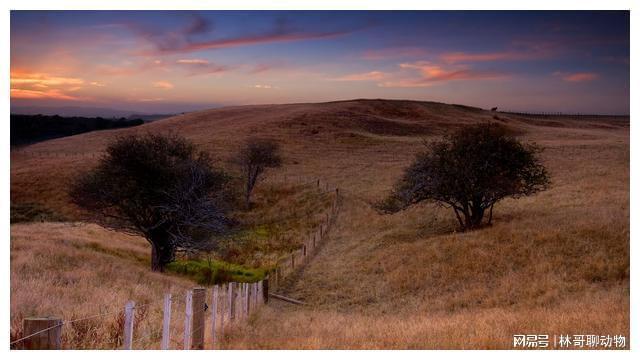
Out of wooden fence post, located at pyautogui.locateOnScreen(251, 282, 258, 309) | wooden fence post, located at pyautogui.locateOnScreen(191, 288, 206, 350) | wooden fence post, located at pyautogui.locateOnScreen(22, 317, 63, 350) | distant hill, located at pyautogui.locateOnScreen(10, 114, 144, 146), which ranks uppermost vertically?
distant hill, located at pyautogui.locateOnScreen(10, 114, 144, 146)

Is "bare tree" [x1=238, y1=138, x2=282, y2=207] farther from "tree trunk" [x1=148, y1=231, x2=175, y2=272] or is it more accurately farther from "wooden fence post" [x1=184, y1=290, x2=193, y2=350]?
"wooden fence post" [x1=184, y1=290, x2=193, y2=350]

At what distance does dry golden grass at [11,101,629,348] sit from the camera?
38.3 ft

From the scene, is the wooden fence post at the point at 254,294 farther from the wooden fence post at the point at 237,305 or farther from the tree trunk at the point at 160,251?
the tree trunk at the point at 160,251

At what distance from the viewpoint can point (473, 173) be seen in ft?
92.9

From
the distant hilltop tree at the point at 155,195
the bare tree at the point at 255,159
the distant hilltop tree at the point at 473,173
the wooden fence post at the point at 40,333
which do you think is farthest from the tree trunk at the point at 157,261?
the bare tree at the point at 255,159

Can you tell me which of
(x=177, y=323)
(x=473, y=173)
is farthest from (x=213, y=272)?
(x=177, y=323)

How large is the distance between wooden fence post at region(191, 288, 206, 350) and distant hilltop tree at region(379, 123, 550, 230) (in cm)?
2081

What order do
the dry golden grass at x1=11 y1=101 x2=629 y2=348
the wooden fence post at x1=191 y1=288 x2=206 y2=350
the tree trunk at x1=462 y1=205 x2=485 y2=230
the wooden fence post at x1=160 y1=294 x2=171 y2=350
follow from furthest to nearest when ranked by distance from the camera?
the tree trunk at x1=462 y1=205 x2=485 y2=230
the dry golden grass at x1=11 y1=101 x2=629 y2=348
the wooden fence post at x1=191 y1=288 x2=206 y2=350
the wooden fence post at x1=160 y1=294 x2=171 y2=350

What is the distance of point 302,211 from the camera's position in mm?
45156

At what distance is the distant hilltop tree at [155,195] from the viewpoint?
2578cm

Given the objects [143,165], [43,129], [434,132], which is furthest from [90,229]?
[434,132]

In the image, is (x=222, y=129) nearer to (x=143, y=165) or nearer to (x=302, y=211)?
(x=302, y=211)

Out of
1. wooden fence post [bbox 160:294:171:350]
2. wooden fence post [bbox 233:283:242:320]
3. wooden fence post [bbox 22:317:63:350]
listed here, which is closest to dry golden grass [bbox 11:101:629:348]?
wooden fence post [bbox 233:283:242:320]

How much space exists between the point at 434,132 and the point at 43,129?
6455 centimetres
